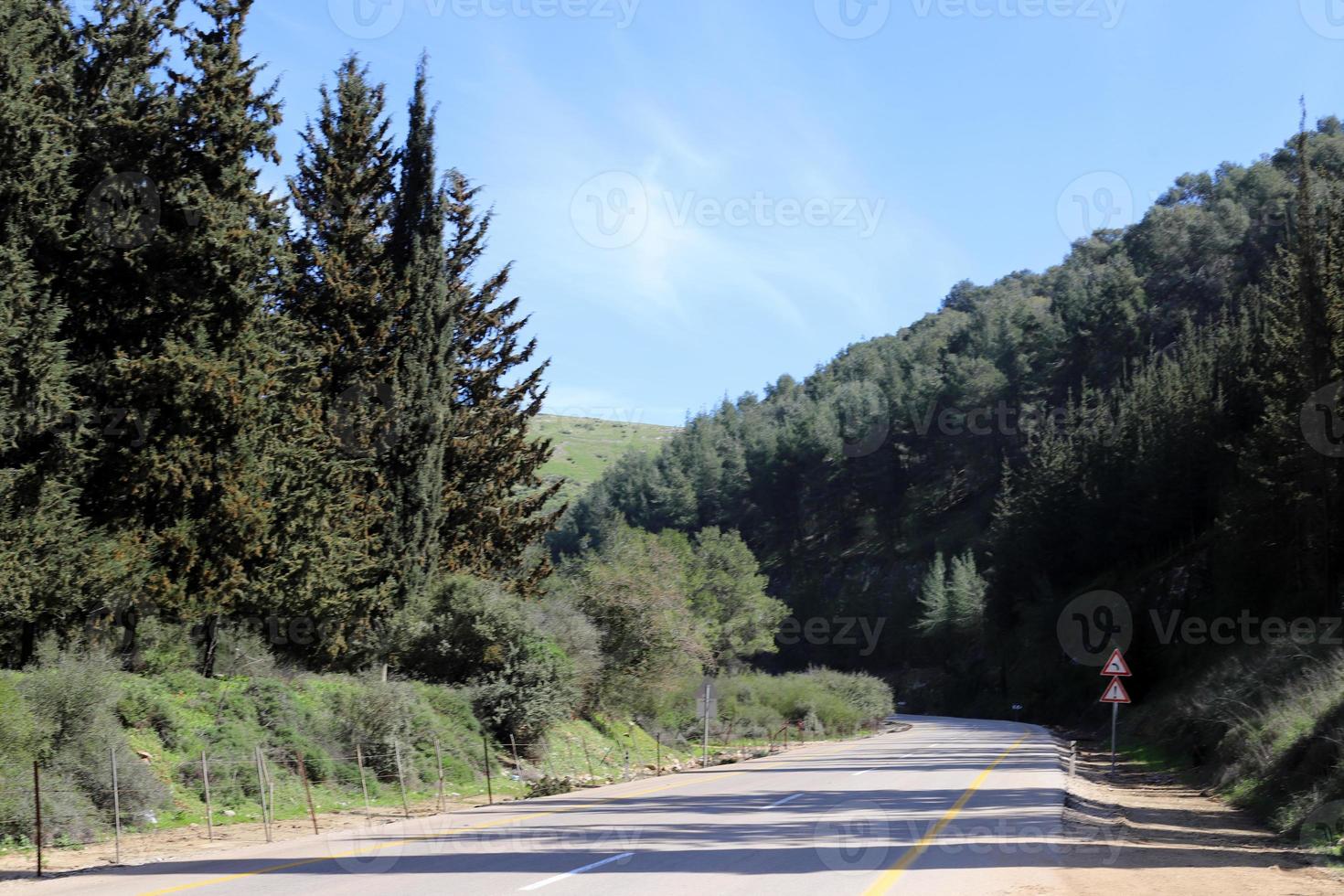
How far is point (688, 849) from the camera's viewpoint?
44.6 feet

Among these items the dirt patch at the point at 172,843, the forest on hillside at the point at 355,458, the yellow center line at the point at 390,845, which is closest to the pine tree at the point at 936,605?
the forest on hillside at the point at 355,458

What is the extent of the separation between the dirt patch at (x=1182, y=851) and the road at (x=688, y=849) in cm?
49

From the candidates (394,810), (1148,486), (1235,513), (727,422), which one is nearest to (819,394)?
(727,422)

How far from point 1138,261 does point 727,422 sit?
219ft

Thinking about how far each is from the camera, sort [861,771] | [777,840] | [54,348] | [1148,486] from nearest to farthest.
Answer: [777,840] → [54,348] → [861,771] → [1148,486]

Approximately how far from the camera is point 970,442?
128750mm

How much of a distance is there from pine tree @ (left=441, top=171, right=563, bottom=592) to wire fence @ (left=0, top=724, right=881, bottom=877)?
A: 9.09 metres

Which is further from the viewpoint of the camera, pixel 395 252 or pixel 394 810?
pixel 395 252

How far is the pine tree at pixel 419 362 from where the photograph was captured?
31453 millimetres

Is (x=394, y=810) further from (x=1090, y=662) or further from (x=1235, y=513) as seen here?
(x=1090, y=662)

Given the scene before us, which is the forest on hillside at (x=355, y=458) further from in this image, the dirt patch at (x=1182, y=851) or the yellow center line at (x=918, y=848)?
the yellow center line at (x=918, y=848)

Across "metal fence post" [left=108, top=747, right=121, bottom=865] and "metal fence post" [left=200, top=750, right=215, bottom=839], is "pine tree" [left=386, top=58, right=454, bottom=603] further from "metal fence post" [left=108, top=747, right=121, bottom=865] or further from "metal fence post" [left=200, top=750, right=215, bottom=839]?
"metal fence post" [left=108, top=747, right=121, bottom=865]

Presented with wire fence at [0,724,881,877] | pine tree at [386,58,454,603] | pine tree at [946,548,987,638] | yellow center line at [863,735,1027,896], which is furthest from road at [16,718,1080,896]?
pine tree at [946,548,987,638]

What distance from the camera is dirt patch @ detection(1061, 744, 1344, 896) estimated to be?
11.7m
